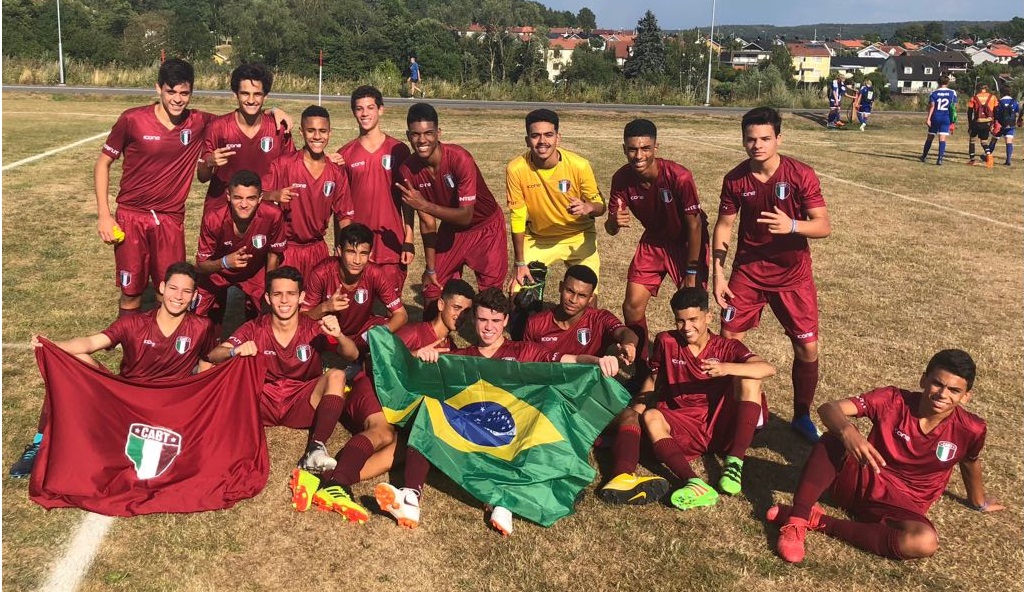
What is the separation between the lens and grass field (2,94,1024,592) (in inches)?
178

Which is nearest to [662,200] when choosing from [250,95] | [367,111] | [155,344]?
[367,111]

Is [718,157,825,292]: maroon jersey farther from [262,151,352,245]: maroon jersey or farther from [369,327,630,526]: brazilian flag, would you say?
[262,151,352,245]: maroon jersey

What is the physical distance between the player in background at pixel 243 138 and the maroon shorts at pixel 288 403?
82.5 inches

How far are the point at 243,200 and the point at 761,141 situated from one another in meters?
4.25

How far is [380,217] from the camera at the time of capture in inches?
293

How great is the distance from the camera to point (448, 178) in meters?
7.24

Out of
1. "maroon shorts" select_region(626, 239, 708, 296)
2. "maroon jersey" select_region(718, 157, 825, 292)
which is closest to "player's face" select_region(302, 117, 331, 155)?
"maroon shorts" select_region(626, 239, 708, 296)

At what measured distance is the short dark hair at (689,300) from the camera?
5621 millimetres

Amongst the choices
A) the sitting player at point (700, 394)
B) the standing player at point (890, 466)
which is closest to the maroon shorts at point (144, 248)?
the sitting player at point (700, 394)

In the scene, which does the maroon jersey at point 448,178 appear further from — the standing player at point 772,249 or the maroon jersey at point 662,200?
the standing player at point 772,249

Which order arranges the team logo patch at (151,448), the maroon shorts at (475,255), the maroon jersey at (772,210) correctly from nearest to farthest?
the team logo patch at (151,448) → the maroon jersey at (772,210) → the maroon shorts at (475,255)

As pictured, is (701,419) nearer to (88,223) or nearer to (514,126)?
(88,223)

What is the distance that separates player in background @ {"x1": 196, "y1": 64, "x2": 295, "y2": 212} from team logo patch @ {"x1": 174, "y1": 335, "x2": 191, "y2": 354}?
1.68 metres

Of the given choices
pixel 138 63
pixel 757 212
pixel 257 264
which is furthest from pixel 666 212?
pixel 138 63
